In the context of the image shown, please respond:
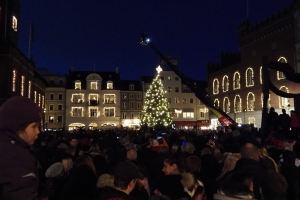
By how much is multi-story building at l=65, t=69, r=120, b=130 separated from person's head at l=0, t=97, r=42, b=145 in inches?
2994

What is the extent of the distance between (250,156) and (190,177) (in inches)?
61.0

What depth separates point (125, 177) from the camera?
405 cm

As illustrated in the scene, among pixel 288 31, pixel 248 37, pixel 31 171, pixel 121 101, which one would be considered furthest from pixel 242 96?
pixel 31 171

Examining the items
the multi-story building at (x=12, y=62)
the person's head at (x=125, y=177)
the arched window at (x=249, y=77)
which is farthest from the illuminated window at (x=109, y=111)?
the person's head at (x=125, y=177)

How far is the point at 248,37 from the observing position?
54938 mm

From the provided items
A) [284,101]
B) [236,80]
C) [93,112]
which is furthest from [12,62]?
[93,112]

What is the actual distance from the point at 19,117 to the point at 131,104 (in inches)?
3088

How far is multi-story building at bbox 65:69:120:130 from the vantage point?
78500 millimetres

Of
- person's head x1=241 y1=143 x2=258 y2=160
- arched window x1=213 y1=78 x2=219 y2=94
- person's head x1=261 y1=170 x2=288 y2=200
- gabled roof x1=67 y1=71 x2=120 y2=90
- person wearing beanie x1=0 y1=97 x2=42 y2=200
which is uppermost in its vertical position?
gabled roof x1=67 y1=71 x2=120 y2=90

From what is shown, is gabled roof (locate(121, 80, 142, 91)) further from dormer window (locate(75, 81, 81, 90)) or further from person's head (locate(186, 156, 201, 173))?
person's head (locate(186, 156, 201, 173))

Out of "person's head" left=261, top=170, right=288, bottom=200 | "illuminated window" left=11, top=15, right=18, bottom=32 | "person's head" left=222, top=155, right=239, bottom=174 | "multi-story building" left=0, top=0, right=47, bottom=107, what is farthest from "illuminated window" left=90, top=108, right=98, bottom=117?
"person's head" left=261, top=170, right=288, bottom=200

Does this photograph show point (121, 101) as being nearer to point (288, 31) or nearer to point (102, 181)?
point (288, 31)

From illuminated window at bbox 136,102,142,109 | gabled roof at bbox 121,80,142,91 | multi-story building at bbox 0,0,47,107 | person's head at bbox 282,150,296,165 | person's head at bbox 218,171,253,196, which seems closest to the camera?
person's head at bbox 218,171,253,196

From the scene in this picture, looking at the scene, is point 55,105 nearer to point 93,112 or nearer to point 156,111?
point 93,112
